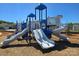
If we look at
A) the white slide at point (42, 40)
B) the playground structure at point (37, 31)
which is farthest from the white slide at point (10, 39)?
the white slide at point (42, 40)

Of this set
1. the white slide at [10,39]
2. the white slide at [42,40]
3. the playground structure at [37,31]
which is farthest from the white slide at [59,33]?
the white slide at [10,39]

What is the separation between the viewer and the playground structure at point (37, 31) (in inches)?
158

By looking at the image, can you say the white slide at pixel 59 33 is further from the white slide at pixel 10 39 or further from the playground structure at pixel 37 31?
the white slide at pixel 10 39

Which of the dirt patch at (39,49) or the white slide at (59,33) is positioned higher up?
the white slide at (59,33)

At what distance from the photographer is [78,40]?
4043mm

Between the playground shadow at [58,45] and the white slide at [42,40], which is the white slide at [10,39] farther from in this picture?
the white slide at [42,40]

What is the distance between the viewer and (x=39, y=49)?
401 cm

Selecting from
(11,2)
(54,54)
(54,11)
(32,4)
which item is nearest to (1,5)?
(11,2)

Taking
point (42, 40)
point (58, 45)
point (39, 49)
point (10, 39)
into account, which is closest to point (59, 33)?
point (58, 45)

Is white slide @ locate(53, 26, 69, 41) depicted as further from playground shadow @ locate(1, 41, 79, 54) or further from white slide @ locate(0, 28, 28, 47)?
white slide @ locate(0, 28, 28, 47)

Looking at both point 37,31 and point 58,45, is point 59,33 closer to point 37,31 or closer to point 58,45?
point 58,45

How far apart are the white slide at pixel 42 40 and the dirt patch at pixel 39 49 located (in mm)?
62

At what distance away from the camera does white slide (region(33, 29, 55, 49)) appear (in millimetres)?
3971

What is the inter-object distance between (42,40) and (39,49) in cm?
15
